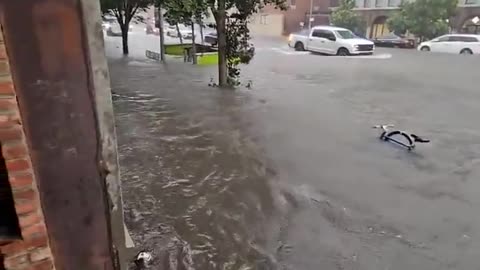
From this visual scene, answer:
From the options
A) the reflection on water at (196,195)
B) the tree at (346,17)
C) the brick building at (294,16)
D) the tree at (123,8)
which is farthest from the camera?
the brick building at (294,16)

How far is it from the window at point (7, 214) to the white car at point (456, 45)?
2367 centimetres

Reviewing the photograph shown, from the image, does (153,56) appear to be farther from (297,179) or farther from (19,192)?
(19,192)

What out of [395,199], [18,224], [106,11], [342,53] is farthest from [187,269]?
[342,53]

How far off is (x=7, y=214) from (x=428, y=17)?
28.7 m

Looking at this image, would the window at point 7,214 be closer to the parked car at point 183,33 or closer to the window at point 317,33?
the window at point 317,33

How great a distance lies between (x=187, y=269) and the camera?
3.53 metres

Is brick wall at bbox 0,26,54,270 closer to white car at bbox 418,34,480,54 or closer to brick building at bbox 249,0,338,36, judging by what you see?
white car at bbox 418,34,480,54

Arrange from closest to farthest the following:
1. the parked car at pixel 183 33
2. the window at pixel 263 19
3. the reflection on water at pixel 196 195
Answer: the reflection on water at pixel 196 195
the parked car at pixel 183 33
the window at pixel 263 19

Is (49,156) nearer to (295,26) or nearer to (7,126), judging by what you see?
(7,126)

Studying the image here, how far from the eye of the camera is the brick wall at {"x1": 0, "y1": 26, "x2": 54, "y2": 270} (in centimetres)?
186

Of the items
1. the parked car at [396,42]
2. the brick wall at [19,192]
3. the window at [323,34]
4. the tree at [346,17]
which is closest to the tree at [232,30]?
the brick wall at [19,192]

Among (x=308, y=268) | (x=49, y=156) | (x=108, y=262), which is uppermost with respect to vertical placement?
(x=49, y=156)

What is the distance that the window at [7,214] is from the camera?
6.43ft

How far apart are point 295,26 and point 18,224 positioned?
126 feet
